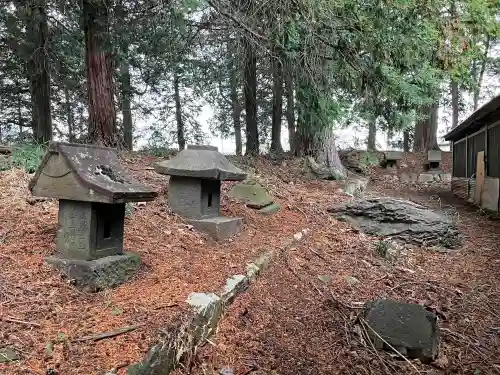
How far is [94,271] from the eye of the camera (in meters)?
3.36

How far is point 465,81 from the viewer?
11.9 m

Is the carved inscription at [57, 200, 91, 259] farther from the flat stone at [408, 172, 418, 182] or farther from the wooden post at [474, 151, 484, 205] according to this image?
the flat stone at [408, 172, 418, 182]

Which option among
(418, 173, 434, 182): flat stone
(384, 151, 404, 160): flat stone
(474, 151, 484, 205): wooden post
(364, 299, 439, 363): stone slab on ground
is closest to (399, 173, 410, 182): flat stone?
(418, 173, 434, 182): flat stone

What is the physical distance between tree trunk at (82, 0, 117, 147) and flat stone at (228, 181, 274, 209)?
99.5 inches

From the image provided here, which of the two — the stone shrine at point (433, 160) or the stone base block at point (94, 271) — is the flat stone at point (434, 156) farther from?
the stone base block at point (94, 271)

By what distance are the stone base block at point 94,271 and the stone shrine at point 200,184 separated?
187 centimetres

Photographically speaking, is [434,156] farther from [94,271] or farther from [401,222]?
[94,271]

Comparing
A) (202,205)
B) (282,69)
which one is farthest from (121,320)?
(282,69)

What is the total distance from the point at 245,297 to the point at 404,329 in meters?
1.43

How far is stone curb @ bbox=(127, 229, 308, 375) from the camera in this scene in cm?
248

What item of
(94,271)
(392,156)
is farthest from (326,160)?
(94,271)

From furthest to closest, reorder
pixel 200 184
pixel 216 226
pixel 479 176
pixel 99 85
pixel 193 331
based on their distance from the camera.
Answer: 1. pixel 479 176
2. pixel 99 85
3. pixel 200 184
4. pixel 216 226
5. pixel 193 331

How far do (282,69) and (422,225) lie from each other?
11.9 feet

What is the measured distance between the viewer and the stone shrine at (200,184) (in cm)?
535
